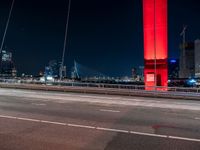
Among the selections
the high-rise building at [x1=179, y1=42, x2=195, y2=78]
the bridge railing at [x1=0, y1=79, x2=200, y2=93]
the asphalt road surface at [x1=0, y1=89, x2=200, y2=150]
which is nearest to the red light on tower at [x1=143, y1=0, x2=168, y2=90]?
the bridge railing at [x1=0, y1=79, x2=200, y2=93]

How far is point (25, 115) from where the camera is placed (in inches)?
478

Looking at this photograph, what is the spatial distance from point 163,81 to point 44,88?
40.7 feet

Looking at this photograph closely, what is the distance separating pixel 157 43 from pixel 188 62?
112731mm

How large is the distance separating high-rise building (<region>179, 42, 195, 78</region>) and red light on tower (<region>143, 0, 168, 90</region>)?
100295mm

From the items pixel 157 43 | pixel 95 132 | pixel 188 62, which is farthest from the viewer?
pixel 188 62

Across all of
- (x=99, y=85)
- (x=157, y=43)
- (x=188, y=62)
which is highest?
(x=188, y=62)

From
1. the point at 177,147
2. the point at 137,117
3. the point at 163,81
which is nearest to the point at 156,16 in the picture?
the point at 163,81

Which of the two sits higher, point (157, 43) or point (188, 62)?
point (188, 62)

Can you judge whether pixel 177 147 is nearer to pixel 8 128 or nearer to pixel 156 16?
pixel 8 128

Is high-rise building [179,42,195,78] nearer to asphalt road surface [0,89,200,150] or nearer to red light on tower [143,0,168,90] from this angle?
red light on tower [143,0,168,90]

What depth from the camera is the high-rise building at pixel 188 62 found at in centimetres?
12756

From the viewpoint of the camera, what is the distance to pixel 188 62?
135125mm

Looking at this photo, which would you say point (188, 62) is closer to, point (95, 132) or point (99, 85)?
point (99, 85)

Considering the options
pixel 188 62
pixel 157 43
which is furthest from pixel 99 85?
pixel 188 62
